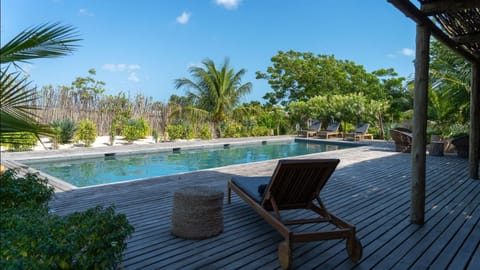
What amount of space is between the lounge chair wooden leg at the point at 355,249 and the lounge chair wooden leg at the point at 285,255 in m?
0.56

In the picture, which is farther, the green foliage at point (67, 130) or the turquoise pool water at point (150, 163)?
the green foliage at point (67, 130)

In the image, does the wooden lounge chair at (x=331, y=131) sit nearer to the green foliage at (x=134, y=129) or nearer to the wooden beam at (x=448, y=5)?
the green foliage at (x=134, y=129)

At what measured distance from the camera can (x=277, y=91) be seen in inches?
1164

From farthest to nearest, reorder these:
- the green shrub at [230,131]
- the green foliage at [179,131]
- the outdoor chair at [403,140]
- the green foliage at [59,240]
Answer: the green shrub at [230,131], the green foliage at [179,131], the outdoor chair at [403,140], the green foliage at [59,240]

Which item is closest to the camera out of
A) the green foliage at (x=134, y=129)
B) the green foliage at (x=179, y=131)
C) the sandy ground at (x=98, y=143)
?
the sandy ground at (x=98, y=143)

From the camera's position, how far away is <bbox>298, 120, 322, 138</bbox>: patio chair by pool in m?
17.8

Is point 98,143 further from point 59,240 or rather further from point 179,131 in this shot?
point 59,240

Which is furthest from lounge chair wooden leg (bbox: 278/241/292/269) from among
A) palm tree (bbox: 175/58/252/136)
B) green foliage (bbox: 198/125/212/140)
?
palm tree (bbox: 175/58/252/136)

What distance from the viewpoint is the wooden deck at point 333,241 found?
111 inches

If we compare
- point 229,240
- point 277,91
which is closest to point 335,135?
point 277,91

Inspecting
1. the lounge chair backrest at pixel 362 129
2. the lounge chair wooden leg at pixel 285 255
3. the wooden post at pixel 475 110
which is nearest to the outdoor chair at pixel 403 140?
the wooden post at pixel 475 110

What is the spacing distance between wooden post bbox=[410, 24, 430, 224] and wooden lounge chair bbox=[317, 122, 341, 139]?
44.9 feet

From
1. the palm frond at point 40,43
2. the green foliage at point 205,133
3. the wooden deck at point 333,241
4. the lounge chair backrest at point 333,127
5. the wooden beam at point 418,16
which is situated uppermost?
the wooden beam at point 418,16

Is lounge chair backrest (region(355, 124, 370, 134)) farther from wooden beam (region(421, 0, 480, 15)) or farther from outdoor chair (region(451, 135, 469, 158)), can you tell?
wooden beam (region(421, 0, 480, 15))
